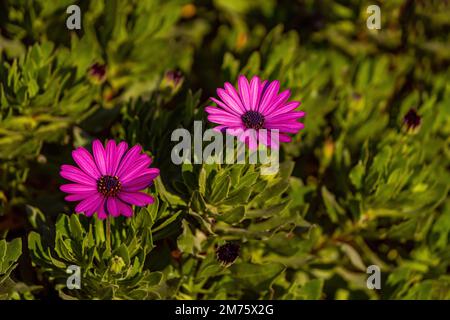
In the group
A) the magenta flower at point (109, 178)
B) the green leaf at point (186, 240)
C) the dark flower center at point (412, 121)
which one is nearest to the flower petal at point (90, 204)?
the magenta flower at point (109, 178)

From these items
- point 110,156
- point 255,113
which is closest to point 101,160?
point 110,156

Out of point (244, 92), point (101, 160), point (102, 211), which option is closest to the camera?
point (102, 211)

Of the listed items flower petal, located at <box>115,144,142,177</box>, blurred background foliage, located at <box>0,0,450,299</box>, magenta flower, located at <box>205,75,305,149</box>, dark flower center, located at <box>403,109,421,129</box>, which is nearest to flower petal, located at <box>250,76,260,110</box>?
magenta flower, located at <box>205,75,305,149</box>

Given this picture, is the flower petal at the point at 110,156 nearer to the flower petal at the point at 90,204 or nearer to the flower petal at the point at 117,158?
Result: the flower petal at the point at 117,158

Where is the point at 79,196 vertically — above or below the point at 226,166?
below

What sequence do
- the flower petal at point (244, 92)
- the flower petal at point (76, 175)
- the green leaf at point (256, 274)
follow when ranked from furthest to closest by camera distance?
1. the green leaf at point (256, 274)
2. the flower petal at point (244, 92)
3. the flower petal at point (76, 175)

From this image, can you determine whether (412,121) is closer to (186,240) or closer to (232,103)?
(232,103)
